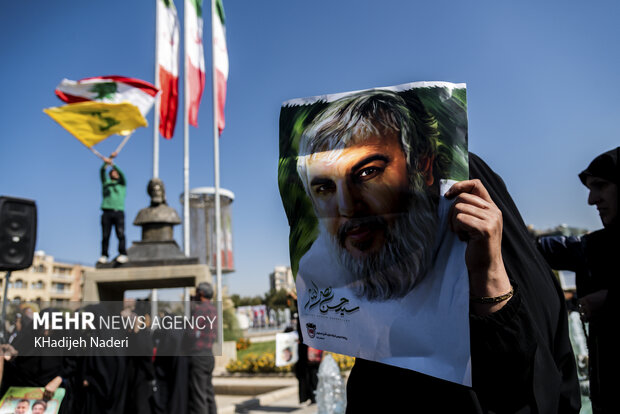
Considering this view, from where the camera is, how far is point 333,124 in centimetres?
128

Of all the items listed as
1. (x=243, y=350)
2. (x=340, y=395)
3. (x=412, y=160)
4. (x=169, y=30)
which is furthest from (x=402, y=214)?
(x=243, y=350)

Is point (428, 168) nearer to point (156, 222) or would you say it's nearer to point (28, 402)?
point (28, 402)

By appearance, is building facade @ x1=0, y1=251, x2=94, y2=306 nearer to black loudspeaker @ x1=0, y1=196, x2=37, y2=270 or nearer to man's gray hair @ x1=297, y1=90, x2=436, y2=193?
black loudspeaker @ x1=0, y1=196, x2=37, y2=270

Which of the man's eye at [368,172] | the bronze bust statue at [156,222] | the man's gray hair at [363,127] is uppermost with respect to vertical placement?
the bronze bust statue at [156,222]

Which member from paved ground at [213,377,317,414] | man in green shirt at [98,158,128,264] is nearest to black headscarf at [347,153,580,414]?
paved ground at [213,377,317,414]

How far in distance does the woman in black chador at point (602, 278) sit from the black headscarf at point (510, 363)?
2.99ft

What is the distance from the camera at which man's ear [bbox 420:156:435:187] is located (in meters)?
1.13

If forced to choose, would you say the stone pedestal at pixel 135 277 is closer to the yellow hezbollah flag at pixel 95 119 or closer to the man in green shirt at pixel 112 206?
the man in green shirt at pixel 112 206

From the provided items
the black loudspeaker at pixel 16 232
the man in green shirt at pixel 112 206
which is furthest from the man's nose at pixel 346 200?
the man in green shirt at pixel 112 206

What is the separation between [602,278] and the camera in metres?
2.23

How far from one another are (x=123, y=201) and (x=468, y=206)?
940 cm

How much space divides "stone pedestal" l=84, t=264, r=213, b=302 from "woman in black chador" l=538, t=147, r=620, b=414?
758 centimetres

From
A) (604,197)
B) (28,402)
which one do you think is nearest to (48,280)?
(28,402)

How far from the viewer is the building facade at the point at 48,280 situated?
61.8 metres
